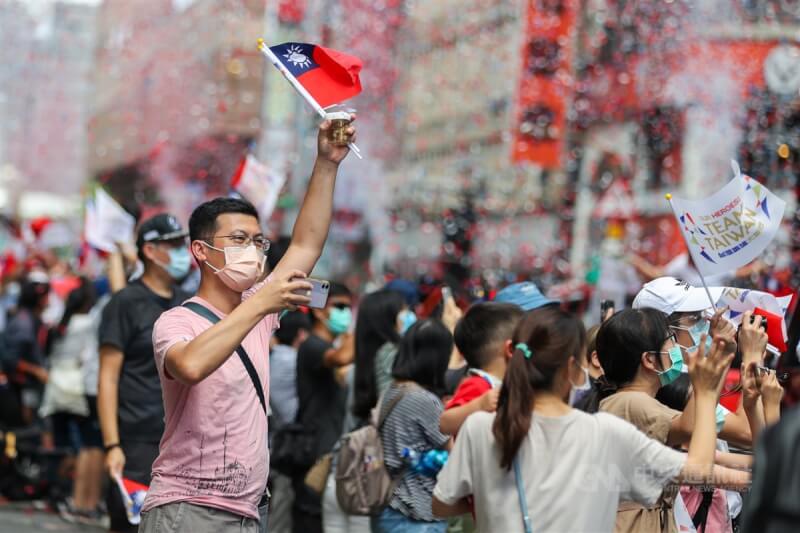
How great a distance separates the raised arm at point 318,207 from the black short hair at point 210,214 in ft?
0.62

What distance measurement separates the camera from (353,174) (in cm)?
3177

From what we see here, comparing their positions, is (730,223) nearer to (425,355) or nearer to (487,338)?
(487,338)

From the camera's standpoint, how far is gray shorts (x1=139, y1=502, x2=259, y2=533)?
446cm

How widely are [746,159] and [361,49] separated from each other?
46.1 ft

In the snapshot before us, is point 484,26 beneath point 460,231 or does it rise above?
above

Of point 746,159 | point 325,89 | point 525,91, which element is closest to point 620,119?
point 525,91

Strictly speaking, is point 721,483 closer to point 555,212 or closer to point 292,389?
point 292,389

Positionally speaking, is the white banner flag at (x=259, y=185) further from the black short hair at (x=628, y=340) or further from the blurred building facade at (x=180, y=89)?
the blurred building facade at (x=180, y=89)

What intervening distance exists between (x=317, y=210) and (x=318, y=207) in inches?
0.4

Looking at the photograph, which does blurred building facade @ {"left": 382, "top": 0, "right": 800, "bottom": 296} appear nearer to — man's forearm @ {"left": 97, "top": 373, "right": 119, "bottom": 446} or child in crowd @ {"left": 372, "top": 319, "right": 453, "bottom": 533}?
child in crowd @ {"left": 372, "top": 319, "right": 453, "bottom": 533}

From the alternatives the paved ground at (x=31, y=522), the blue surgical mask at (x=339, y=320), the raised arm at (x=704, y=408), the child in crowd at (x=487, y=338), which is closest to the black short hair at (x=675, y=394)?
the child in crowd at (x=487, y=338)

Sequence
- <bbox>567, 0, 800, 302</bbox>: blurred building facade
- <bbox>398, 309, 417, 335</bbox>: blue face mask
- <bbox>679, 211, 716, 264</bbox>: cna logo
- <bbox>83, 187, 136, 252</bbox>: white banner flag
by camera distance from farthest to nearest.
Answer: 1. <bbox>567, 0, 800, 302</bbox>: blurred building facade
2. <bbox>83, 187, 136, 252</bbox>: white banner flag
3. <bbox>398, 309, 417, 335</bbox>: blue face mask
4. <bbox>679, 211, 716, 264</bbox>: cna logo

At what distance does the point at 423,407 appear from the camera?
6.46 metres

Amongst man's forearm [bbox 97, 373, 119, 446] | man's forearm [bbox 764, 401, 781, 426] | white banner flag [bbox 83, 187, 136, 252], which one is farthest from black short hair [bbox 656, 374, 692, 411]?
white banner flag [bbox 83, 187, 136, 252]
